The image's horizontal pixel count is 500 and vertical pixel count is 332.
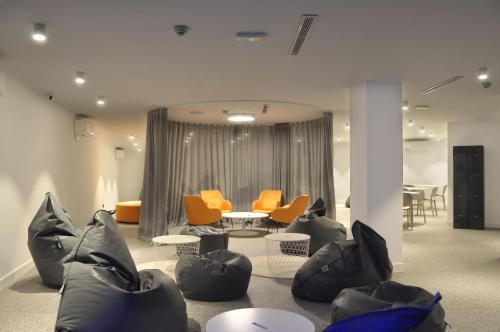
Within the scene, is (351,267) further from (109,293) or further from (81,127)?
(81,127)

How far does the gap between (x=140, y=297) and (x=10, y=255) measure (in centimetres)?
325

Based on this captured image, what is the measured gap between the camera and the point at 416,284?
5156mm

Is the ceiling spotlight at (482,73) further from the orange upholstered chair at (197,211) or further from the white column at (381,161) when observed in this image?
the orange upholstered chair at (197,211)

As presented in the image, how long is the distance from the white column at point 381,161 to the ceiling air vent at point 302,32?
71.5 inches

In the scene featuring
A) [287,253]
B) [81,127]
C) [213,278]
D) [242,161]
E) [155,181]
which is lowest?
[287,253]

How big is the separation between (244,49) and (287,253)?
133 inches

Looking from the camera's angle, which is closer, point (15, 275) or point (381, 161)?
point (15, 275)

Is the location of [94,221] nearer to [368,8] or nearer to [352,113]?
[368,8]

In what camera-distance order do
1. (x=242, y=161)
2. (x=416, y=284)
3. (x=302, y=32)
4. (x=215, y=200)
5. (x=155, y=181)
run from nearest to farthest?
1. (x=302, y=32)
2. (x=416, y=284)
3. (x=155, y=181)
4. (x=215, y=200)
5. (x=242, y=161)

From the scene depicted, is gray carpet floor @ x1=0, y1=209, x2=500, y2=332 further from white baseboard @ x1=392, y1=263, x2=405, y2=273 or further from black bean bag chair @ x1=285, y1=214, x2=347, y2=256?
black bean bag chair @ x1=285, y1=214, x2=347, y2=256

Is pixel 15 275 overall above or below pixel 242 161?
below

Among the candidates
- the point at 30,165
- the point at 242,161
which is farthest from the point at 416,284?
the point at 242,161

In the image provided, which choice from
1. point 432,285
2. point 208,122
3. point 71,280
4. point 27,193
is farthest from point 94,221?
point 208,122

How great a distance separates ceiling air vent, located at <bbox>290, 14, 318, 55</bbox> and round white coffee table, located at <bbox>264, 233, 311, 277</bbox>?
2.40 m
